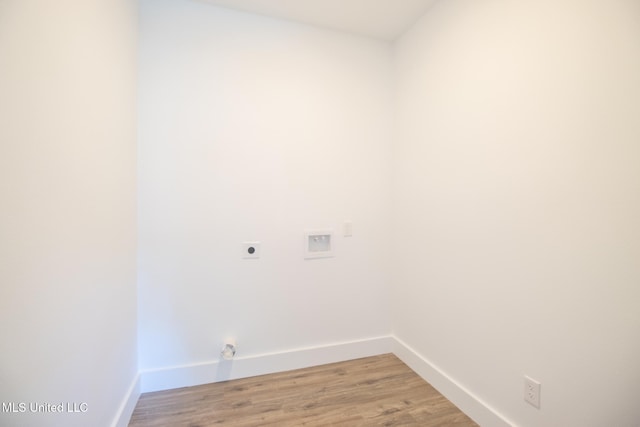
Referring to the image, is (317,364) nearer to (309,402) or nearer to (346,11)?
(309,402)

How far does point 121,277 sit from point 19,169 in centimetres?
90

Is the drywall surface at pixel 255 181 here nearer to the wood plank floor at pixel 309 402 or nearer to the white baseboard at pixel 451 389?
the wood plank floor at pixel 309 402

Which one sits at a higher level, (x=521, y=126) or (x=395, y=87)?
(x=395, y=87)

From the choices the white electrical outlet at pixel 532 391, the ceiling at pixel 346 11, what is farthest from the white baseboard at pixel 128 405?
the ceiling at pixel 346 11

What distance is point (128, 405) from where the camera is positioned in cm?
155

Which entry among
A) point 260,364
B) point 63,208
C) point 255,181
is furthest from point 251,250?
point 63,208

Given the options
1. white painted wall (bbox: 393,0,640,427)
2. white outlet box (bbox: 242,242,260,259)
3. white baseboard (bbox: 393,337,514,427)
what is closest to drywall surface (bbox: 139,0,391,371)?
white outlet box (bbox: 242,242,260,259)

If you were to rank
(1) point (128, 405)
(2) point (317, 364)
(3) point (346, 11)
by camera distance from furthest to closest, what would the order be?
1. (2) point (317, 364)
2. (3) point (346, 11)
3. (1) point (128, 405)

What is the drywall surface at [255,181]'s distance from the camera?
1.81m

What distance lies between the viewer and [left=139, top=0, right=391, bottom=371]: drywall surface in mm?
1814

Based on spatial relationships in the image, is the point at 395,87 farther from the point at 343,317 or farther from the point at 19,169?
the point at 19,169

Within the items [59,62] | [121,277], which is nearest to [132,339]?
[121,277]

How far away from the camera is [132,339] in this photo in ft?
5.52

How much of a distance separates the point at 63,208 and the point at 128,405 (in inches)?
48.4
